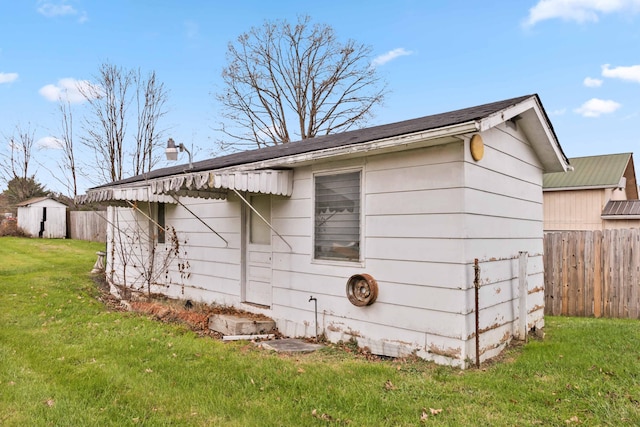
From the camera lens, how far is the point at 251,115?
22.8 meters

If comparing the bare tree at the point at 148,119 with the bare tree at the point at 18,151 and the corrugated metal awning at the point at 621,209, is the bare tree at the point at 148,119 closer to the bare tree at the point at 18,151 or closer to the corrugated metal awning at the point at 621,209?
the bare tree at the point at 18,151

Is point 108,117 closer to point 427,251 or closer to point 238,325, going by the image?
point 238,325

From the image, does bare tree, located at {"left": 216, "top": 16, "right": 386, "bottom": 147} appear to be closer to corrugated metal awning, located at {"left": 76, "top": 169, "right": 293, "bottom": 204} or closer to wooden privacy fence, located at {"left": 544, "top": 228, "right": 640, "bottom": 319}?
wooden privacy fence, located at {"left": 544, "top": 228, "right": 640, "bottom": 319}

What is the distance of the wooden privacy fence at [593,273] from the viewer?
779cm

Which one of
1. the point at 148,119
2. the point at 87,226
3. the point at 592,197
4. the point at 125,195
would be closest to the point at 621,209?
the point at 592,197

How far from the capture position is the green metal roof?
16.5 m

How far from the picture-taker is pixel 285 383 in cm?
402

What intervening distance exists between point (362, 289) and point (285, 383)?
159 centimetres

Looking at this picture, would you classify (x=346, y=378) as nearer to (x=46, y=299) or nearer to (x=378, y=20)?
(x=46, y=299)

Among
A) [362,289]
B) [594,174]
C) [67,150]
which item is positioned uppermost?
[67,150]

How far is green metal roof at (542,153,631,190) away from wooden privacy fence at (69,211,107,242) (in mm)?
20789

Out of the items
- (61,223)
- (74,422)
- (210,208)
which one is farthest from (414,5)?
(61,223)

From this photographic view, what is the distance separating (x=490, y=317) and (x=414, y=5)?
10183mm

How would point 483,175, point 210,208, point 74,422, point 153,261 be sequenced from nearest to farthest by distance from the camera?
point 74,422, point 483,175, point 210,208, point 153,261
